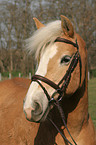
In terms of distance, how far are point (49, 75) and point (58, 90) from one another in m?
0.20

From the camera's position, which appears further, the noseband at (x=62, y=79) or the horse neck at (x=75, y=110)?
the horse neck at (x=75, y=110)

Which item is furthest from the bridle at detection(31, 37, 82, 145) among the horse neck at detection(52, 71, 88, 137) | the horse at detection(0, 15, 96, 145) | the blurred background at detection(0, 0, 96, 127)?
the blurred background at detection(0, 0, 96, 127)

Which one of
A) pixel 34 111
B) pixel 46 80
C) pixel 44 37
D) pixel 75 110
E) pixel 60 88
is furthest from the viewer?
pixel 75 110

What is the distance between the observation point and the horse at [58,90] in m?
2.17

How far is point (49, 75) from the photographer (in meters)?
2.24

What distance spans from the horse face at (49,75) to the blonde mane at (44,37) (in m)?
0.08

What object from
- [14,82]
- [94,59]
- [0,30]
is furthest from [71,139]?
[0,30]

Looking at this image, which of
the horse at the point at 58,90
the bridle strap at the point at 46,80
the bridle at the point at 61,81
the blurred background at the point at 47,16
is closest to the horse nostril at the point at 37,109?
the horse at the point at 58,90

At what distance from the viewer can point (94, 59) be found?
106 feet

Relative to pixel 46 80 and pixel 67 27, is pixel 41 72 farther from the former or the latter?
pixel 67 27

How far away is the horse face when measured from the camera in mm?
2074

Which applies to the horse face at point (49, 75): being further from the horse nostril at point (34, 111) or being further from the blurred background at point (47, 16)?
the blurred background at point (47, 16)

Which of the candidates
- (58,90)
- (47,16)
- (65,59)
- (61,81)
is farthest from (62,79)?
(47,16)

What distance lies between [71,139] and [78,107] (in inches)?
16.0
